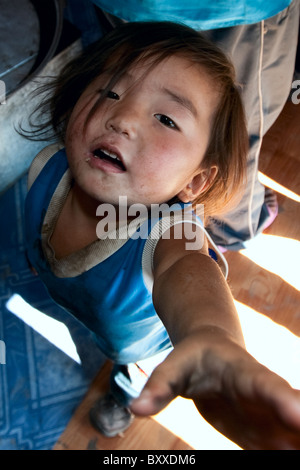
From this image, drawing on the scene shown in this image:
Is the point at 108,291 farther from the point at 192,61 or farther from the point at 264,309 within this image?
the point at 264,309

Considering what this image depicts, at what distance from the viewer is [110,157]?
55 centimetres

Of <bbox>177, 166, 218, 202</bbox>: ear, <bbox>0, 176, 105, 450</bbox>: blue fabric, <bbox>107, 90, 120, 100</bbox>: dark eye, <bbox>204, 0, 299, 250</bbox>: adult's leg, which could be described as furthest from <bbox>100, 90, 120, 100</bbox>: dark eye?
<bbox>0, 176, 105, 450</bbox>: blue fabric

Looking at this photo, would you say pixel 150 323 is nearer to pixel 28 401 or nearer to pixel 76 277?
pixel 76 277

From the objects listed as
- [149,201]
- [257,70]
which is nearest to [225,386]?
[149,201]

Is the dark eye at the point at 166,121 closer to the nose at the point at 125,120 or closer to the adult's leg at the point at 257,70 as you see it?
the nose at the point at 125,120

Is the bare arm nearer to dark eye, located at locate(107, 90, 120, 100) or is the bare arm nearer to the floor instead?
dark eye, located at locate(107, 90, 120, 100)

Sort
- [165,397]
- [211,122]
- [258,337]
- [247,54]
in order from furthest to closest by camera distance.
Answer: [258,337] < [247,54] < [211,122] < [165,397]

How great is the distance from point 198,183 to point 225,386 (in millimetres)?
397

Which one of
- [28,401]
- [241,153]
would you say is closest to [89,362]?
[28,401]

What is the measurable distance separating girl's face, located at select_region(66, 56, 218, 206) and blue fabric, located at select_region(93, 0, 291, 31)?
126 millimetres

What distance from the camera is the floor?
1081 millimetres

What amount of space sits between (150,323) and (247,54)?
0.54 m
